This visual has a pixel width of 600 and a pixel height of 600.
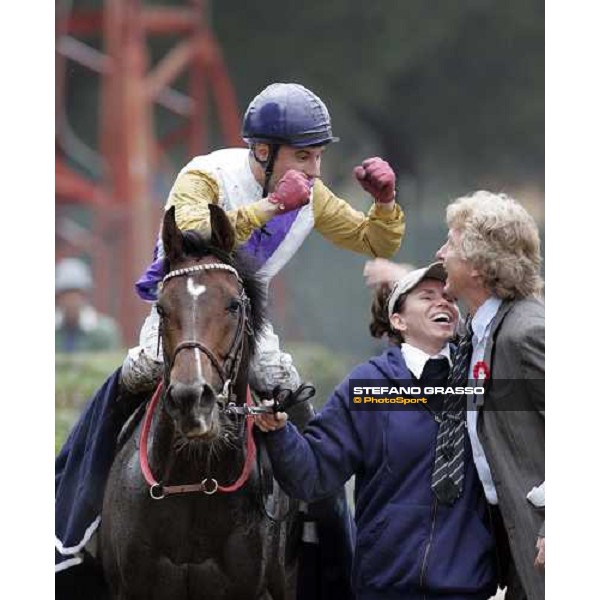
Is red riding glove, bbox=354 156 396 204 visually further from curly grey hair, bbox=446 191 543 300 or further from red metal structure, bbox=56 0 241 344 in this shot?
red metal structure, bbox=56 0 241 344

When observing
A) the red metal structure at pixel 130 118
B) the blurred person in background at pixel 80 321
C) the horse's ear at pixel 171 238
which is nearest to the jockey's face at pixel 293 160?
the horse's ear at pixel 171 238

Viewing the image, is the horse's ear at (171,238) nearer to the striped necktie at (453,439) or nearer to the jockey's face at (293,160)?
the jockey's face at (293,160)

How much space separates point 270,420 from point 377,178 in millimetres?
959

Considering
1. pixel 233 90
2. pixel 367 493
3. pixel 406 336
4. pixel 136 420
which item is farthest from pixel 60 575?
pixel 233 90

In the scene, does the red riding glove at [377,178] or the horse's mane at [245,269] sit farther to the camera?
the red riding glove at [377,178]

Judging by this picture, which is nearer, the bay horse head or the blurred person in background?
the bay horse head

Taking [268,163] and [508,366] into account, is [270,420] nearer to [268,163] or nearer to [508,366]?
[508,366]

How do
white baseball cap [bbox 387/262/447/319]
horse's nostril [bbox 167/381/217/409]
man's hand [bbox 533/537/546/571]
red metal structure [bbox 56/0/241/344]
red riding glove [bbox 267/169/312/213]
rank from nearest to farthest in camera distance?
horse's nostril [bbox 167/381/217/409]
man's hand [bbox 533/537/546/571]
red riding glove [bbox 267/169/312/213]
white baseball cap [bbox 387/262/447/319]
red metal structure [bbox 56/0/241/344]

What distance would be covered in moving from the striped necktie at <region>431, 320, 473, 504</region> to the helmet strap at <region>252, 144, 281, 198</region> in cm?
80

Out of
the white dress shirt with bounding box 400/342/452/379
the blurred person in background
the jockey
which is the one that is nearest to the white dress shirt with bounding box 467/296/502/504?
the white dress shirt with bounding box 400/342/452/379

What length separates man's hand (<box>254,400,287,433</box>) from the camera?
4094 mm

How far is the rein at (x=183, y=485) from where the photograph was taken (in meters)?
4.21

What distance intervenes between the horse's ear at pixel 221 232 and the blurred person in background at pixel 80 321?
1.21 m

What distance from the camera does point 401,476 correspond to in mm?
4211
